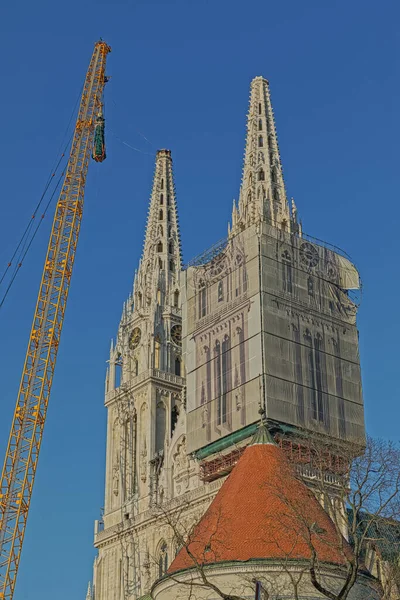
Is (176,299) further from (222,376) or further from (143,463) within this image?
(222,376)

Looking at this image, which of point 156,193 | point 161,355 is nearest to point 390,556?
point 161,355

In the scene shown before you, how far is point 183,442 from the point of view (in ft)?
232

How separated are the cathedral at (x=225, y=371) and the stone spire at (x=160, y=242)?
31 cm

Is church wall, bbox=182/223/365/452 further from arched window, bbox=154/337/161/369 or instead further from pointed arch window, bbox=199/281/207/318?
arched window, bbox=154/337/161/369

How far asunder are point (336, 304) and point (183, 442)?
538 inches

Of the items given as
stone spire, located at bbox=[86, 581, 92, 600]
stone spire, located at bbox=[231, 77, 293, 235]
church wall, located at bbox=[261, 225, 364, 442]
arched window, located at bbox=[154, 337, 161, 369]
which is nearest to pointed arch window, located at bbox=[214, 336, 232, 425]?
church wall, located at bbox=[261, 225, 364, 442]

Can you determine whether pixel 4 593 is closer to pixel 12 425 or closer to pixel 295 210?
pixel 12 425

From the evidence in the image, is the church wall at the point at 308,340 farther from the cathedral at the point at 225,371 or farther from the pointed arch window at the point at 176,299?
the pointed arch window at the point at 176,299

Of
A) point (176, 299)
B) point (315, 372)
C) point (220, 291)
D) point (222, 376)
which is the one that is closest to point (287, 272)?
point (220, 291)

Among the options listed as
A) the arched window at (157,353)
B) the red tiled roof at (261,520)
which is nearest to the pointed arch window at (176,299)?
the arched window at (157,353)

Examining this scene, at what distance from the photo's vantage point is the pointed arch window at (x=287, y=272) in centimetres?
6788

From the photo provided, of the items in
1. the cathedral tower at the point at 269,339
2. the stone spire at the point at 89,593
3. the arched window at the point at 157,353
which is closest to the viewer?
the cathedral tower at the point at 269,339

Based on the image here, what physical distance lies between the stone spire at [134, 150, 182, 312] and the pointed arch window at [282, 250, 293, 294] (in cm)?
1503

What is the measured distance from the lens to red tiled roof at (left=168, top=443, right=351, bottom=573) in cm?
3819
